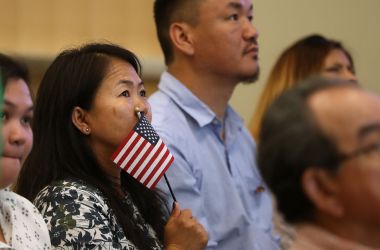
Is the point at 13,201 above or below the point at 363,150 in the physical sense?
below

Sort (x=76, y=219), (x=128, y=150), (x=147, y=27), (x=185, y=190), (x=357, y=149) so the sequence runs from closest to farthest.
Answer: (x=357, y=149), (x=76, y=219), (x=128, y=150), (x=185, y=190), (x=147, y=27)

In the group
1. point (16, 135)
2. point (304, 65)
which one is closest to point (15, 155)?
point (16, 135)

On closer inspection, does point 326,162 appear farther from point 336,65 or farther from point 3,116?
point 336,65

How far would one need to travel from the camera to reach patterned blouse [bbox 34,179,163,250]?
2.02 metres

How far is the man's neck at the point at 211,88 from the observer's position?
294 cm

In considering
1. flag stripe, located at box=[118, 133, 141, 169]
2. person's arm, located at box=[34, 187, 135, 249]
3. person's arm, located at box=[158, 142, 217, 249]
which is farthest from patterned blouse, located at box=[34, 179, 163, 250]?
person's arm, located at box=[158, 142, 217, 249]

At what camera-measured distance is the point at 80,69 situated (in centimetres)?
226

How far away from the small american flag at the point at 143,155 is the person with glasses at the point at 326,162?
0.85 meters

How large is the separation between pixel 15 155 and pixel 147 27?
7.48 ft

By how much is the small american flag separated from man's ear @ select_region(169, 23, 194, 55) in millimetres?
707

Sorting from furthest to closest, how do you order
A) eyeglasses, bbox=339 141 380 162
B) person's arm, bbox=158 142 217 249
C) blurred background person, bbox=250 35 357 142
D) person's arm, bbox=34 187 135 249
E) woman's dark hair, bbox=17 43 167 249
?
blurred background person, bbox=250 35 357 142 → person's arm, bbox=158 142 217 249 → woman's dark hair, bbox=17 43 167 249 → person's arm, bbox=34 187 135 249 → eyeglasses, bbox=339 141 380 162

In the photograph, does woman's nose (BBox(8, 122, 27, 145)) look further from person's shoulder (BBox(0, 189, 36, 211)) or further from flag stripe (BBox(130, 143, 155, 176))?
flag stripe (BBox(130, 143, 155, 176))

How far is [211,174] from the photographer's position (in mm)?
2750

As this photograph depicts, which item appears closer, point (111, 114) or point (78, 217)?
point (78, 217)
